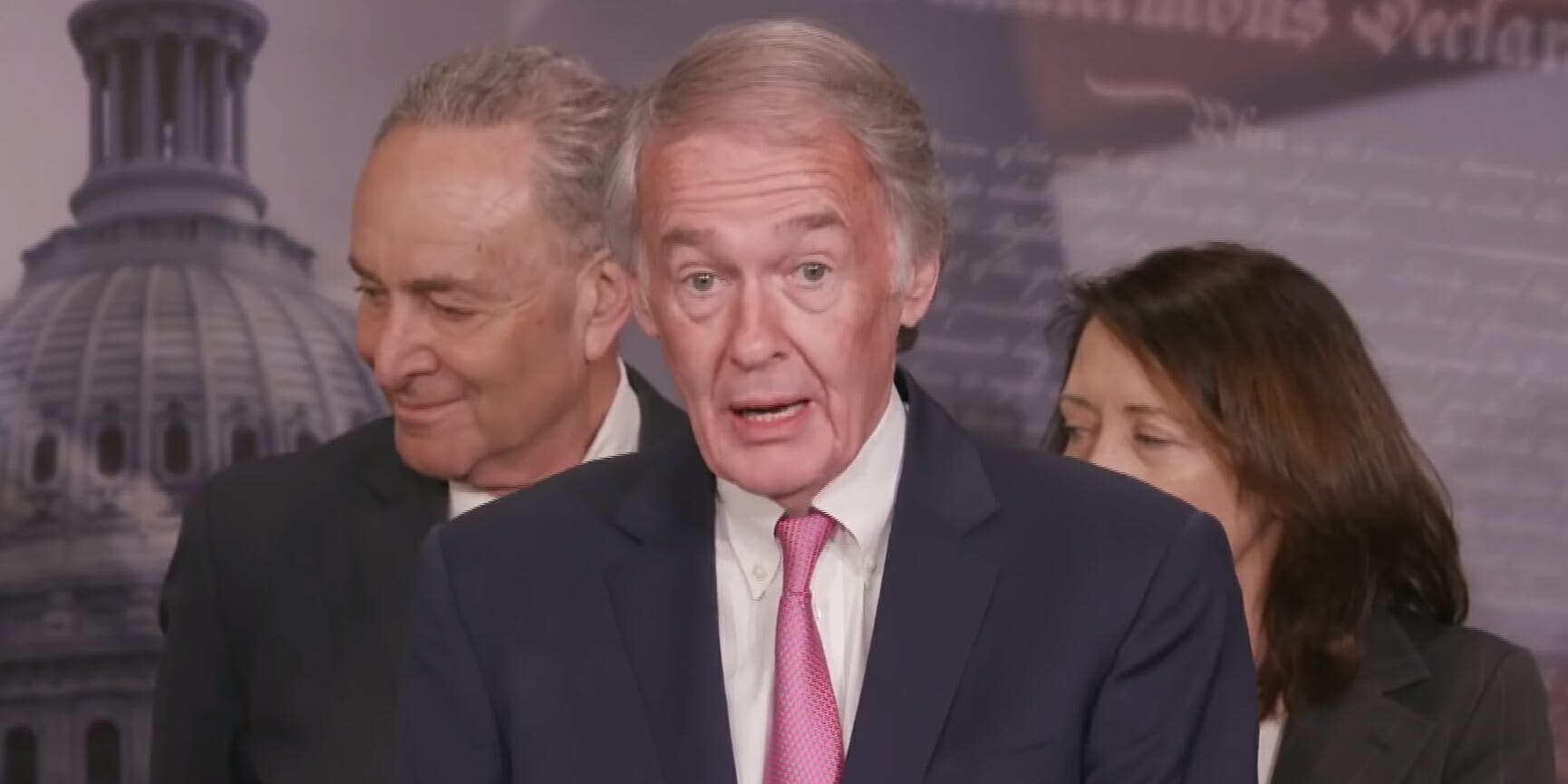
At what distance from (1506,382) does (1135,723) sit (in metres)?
2.61

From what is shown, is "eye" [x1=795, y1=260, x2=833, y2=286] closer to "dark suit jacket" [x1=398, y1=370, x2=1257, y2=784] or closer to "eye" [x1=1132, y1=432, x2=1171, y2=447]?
"dark suit jacket" [x1=398, y1=370, x2=1257, y2=784]

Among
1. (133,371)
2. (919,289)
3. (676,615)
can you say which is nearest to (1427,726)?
(919,289)

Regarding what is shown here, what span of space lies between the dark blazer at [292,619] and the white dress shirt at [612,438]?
0.02 m

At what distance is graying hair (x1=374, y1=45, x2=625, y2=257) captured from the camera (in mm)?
2701

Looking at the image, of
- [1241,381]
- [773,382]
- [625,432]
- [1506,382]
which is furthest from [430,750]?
[1506,382]

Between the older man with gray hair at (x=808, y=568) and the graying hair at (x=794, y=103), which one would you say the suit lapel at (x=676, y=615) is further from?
the graying hair at (x=794, y=103)

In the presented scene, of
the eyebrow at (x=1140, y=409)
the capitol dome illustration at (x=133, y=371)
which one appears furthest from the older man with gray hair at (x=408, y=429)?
the capitol dome illustration at (x=133, y=371)

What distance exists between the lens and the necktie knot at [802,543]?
1.84 m

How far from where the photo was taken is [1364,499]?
2893 mm

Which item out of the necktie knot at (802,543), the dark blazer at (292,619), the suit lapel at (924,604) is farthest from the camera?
the dark blazer at (292,619)

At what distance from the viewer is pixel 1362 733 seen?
276 cm

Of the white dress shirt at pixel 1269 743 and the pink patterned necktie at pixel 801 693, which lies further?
the white dress shirt at pixel 1269 743

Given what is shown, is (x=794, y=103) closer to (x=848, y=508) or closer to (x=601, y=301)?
(x=848, y=508)

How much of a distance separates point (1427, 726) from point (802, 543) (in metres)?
1.18
